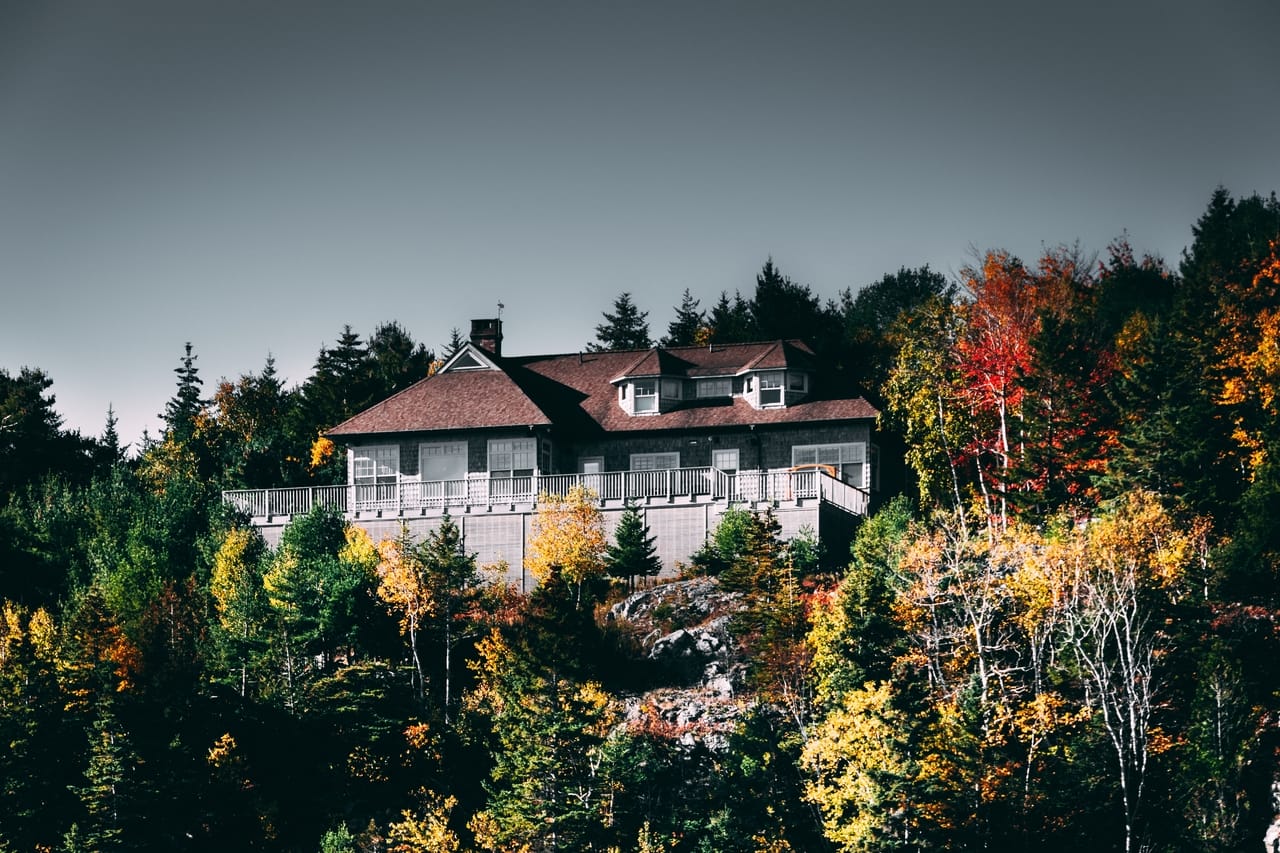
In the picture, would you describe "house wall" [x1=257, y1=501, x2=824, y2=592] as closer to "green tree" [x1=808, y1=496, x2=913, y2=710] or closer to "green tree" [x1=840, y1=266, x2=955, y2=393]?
"green tree" [x1=808, y1=496, x2=913, y2=710]

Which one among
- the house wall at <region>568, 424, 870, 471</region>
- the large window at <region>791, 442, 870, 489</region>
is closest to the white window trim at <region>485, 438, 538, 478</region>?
the house wall at <region>568, 424, 870, 471</region>

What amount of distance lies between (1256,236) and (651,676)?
30.9 meters

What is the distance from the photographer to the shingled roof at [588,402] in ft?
213

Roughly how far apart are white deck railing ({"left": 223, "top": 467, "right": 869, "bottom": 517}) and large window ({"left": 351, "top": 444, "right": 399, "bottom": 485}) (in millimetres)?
382

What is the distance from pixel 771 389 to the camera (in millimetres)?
65562

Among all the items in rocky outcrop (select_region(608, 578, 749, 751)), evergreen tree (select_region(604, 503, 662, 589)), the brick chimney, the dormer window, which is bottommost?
rocky outcrop (select_region(608, 578, 749, 751))

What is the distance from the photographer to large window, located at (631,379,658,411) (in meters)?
66.9

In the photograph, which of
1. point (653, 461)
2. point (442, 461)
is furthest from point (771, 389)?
point (442, 461)

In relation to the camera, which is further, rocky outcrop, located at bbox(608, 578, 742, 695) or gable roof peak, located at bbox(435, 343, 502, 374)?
gable roof peak, located at bbox(435, 343, 502, 374)

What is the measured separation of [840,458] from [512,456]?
1095 cm

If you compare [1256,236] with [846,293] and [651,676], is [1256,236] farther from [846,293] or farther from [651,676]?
[846,293]

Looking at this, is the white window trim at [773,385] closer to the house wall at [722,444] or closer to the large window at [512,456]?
the house wall at [722,444]

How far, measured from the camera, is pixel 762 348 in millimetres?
68312

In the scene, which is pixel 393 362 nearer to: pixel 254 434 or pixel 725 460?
pixel 254 434
